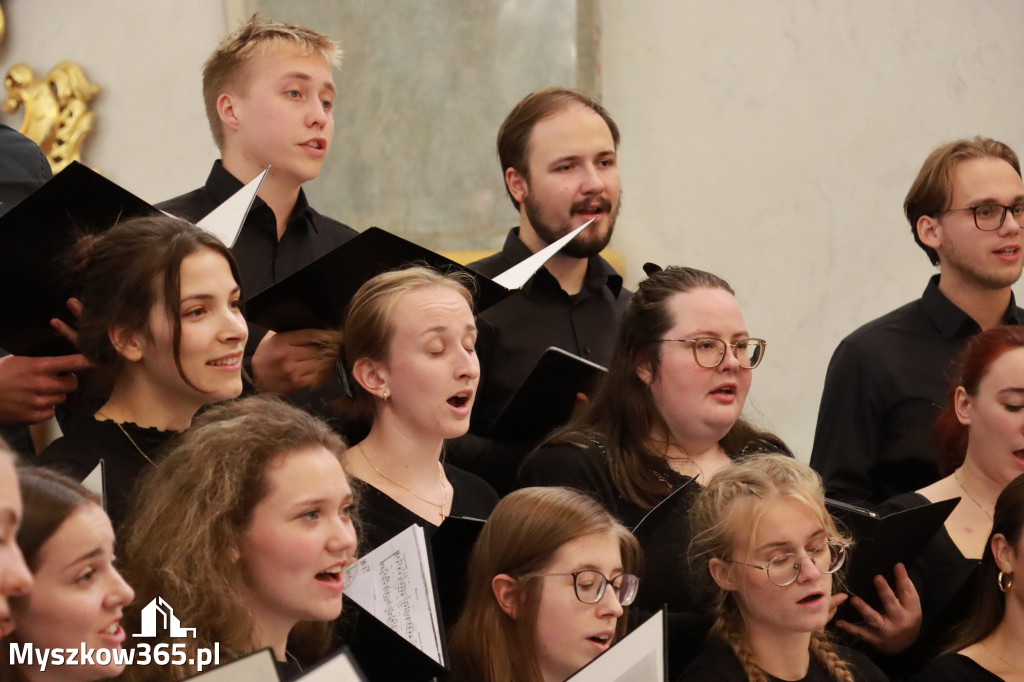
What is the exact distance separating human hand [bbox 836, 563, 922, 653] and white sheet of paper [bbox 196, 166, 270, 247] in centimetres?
115

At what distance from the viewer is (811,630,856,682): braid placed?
6.96 ft

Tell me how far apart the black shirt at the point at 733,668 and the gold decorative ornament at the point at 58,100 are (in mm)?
2470

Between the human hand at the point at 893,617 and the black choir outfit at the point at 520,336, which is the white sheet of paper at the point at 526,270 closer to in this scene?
the black choir outfit at the point at 520,336

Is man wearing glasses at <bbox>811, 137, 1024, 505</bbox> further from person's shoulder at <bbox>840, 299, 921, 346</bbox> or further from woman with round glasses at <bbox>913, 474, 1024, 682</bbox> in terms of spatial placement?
woman with round glasses at <bbox>913, 474, 1024, 682</bbox>

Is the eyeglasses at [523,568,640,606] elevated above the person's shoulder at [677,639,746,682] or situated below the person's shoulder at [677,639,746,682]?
above

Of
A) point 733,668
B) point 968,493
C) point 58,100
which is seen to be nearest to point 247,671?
point 733,668

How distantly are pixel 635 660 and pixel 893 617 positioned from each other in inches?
30.1

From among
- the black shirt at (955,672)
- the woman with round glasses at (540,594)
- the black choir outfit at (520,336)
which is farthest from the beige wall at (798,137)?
the woman with round glasses at (540,594)

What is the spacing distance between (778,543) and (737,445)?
0.45 metres

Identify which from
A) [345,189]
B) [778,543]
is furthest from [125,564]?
[345,189]

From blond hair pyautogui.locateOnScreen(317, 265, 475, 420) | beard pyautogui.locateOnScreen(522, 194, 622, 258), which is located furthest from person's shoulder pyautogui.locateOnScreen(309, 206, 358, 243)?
blond hair pyautogui.locateOnScreen(317, 265, 475, 420)

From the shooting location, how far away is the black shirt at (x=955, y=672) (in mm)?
2189

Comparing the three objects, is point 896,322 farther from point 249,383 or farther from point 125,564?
point 125,564

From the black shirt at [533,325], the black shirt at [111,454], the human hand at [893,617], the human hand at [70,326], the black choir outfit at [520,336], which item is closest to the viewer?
the black shirt at [111,454]
